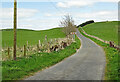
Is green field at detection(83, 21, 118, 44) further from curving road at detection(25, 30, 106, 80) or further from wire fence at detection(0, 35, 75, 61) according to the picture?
curving road at detection(25, 30, 106, 80)

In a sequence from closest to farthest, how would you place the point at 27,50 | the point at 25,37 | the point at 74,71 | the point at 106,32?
the point at 74,71, the point at 27,50, the point at 25,37, the point at 106,32

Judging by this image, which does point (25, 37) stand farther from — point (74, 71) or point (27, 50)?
point (74, 71)

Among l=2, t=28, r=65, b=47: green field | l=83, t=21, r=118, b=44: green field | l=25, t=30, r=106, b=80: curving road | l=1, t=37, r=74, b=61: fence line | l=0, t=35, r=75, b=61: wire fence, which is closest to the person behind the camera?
l=25, t=30, r=106, b=80: curving road

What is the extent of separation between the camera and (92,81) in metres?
9.11

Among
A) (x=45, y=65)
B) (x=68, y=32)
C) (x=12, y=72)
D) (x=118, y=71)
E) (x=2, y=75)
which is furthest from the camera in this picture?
(x=68, y=32)

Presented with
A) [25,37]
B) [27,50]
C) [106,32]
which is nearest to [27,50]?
[27,50]

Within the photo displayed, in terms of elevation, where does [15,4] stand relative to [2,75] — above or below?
above

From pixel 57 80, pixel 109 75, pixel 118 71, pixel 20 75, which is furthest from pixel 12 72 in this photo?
pixel 118 71

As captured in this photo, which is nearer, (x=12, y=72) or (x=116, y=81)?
(x=116, y=81)

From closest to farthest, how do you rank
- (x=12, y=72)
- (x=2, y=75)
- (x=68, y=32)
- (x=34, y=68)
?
(x=2, y=75)
(x=12, y=72)
(x=34, y=68)
(x=68, y=32)

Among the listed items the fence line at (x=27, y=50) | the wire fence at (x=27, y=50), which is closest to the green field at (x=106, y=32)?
the wire fence at (x=27, y=50)

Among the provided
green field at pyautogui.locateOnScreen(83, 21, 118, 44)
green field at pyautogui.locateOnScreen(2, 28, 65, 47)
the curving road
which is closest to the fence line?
the curving road

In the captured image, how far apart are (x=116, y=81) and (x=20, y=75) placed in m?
5.04

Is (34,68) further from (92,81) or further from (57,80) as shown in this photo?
(92,81)
